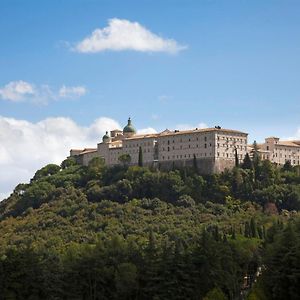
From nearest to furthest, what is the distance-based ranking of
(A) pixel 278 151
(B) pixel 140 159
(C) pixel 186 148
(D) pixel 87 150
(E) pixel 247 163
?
1. (E) pixel 247 163
2. (C) pixel 186 148
3. (B) pixel 140 159
4. (A) pixel 278 151
5. (D) pixel 87 150

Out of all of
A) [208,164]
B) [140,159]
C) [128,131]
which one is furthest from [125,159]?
[208,164]

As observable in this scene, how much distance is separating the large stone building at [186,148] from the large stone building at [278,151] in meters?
7.32

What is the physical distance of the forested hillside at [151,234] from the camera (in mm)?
56406

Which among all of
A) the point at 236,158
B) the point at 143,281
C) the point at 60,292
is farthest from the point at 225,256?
the point at 236,158

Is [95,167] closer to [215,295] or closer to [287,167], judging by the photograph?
[287,167]

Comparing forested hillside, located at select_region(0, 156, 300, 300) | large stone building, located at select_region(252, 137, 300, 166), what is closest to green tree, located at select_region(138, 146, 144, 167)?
forested hillside, located at select_region(0, 156, 300, 300)

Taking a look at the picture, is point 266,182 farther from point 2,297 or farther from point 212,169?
point 2,297

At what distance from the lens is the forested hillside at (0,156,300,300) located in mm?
56406

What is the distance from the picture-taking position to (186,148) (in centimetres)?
11900

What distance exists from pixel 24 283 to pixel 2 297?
2.08 m

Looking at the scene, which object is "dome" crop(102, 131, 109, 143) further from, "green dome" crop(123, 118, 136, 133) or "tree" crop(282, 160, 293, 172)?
"tree" crop(282, 160, 293, 172)

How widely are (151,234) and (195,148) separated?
42.2m

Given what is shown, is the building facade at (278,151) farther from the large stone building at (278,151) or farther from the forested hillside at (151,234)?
the forested hillside at (151,234)

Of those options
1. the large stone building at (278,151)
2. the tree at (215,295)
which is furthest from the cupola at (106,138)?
the tree at (215,295)
